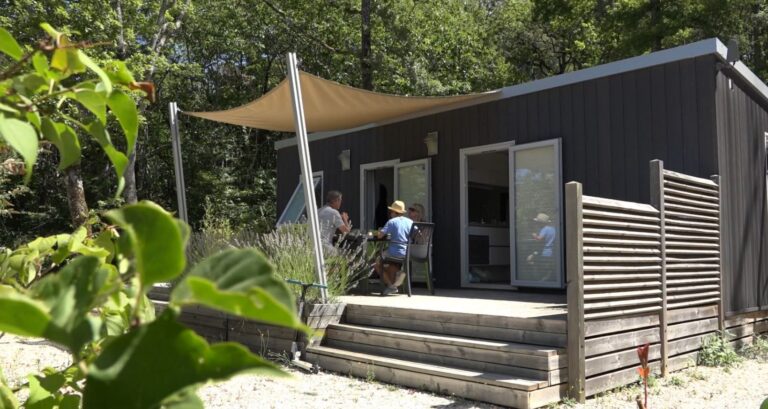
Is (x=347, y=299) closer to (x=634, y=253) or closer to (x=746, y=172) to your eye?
(x=634, y=253)

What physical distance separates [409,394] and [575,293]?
1.26 m

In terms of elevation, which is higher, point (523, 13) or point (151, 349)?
point (523, 13)

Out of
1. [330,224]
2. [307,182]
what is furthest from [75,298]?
[330,224]

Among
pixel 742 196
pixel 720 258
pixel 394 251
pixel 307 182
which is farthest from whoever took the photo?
pixel 394 251

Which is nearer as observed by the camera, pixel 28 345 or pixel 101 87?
pixel 101 87

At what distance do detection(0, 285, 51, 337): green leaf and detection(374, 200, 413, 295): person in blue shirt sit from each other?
6.34 metres

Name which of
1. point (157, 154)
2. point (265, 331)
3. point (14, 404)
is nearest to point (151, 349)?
point (14, 404)

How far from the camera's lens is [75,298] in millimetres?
368

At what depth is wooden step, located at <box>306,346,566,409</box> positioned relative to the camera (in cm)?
394

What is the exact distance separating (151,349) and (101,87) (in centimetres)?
29

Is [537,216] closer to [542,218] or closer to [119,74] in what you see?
[542,218]

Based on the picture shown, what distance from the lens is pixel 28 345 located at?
22.4 feet

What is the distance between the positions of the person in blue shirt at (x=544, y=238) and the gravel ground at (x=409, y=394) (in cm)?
202

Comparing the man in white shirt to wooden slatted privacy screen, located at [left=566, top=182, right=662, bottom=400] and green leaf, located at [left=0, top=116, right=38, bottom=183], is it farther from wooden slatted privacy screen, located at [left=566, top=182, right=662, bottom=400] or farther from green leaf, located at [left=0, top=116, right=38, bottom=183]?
green leaf, located at [left=0, top=116, right=38, bottom=183]
